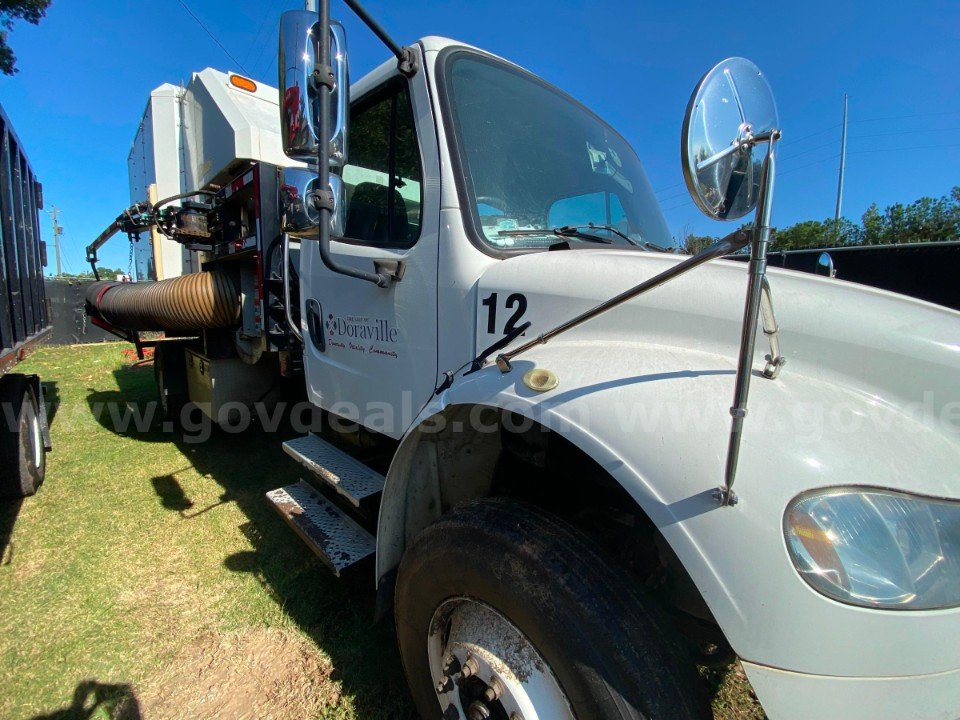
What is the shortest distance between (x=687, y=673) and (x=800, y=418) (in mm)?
631

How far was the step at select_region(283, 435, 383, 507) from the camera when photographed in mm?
2275

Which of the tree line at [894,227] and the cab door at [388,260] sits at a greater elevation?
the tree line at [894,227]

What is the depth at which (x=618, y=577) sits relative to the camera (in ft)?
3.80

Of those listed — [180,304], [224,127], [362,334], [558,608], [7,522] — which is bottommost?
[7,522]

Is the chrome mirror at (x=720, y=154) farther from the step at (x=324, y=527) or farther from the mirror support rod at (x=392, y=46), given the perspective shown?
the step at (x=324, y=527)

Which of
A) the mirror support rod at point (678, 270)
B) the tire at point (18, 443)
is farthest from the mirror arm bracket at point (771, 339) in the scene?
the tire at point (18, 443)

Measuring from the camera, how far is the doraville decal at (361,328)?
6.76 ft

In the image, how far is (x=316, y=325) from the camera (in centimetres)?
261

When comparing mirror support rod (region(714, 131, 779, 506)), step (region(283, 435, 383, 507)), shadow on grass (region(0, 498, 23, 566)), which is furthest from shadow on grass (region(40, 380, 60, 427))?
mirror support rod (region(714, 131, 779, 506))

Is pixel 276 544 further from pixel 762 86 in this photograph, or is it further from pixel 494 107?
pixel 762 86

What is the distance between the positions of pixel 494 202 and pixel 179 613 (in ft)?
8.55

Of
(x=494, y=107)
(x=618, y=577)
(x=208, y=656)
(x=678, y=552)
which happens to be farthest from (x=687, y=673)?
(x=208, y=656)

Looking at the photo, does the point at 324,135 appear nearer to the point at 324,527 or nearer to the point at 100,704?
the point at 324,527

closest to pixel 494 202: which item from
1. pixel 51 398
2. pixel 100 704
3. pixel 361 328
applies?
pixel 361 328
